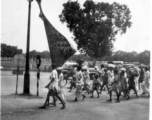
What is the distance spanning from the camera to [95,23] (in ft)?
26.8

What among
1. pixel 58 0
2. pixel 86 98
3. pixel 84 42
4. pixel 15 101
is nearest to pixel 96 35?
pixel 84 42

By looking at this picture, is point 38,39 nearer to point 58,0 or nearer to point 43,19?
point 43,19

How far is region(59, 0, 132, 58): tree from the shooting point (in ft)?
25.4

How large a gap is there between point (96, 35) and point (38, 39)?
2.02m

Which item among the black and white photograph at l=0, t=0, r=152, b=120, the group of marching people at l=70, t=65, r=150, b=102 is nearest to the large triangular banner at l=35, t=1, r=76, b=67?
the black and white photograph at l=0, t=0, r=152, b=120

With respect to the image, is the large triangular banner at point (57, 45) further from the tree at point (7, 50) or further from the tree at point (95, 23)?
the tree at point (7, 50)

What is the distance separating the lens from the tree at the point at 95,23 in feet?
25.4

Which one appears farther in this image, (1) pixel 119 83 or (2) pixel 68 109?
(1) pixel 119 83

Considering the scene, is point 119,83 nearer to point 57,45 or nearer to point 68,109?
point 68,109

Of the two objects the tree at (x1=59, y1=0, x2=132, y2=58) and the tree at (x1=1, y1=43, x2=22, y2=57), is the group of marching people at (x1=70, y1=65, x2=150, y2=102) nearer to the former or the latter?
the tree at (x1=59, y1=0, x2=132, y2=58)

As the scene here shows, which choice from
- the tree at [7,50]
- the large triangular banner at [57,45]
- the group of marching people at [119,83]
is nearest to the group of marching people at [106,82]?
the group of marching people at [119,83]

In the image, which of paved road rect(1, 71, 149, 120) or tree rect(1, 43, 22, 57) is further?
tree rect(1, 43, 22, 57)

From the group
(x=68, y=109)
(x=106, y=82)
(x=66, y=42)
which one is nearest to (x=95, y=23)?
(x=66, y=42)

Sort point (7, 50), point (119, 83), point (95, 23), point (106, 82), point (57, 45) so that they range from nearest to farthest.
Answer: point (7, 50)
point (57, 45)
point (95, 23)
point (119, 83)
point (106, 82)
